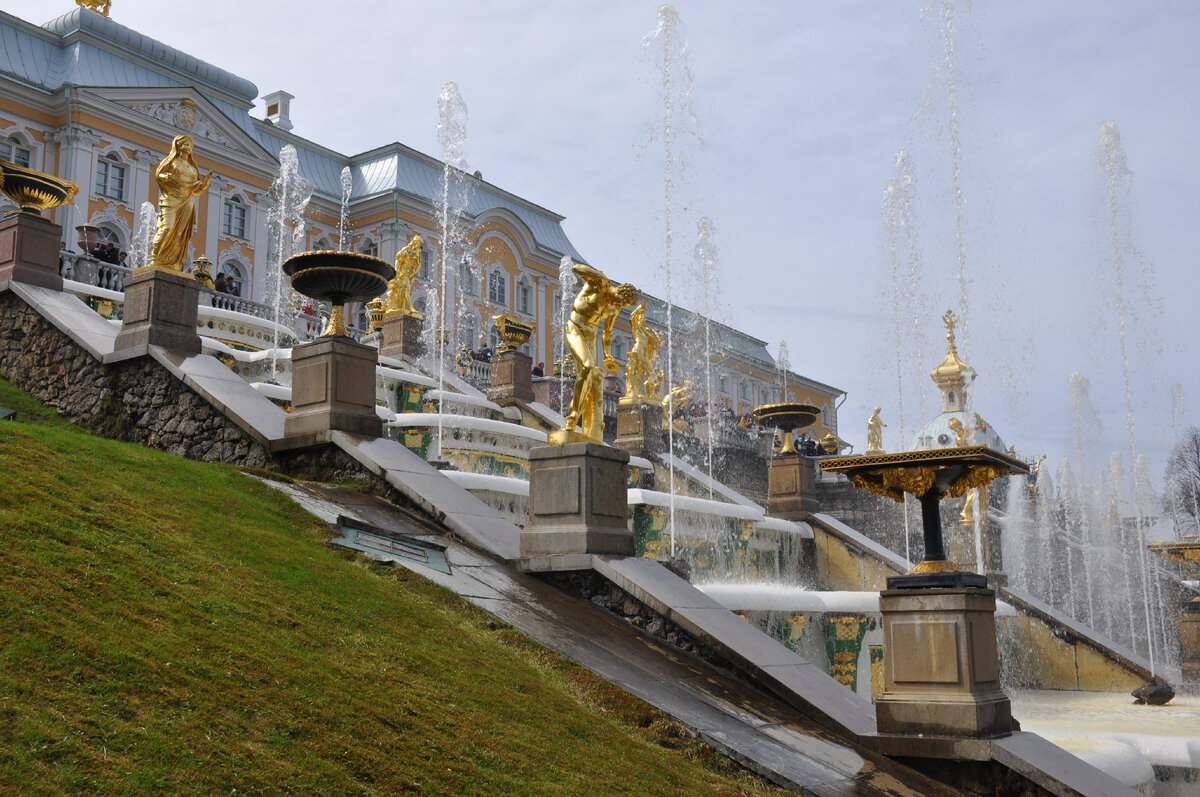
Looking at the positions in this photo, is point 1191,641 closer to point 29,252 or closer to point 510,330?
point 510,330

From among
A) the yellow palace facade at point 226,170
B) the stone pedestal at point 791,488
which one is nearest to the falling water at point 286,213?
the yellow palace facade at point 226,170

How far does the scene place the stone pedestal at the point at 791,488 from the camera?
21.4m

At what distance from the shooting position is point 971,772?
7.65 m

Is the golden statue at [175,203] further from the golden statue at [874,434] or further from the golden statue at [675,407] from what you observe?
the golden statue at [874,434]

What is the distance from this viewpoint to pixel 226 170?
46.9 meters

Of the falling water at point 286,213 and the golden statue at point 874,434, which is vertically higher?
the falling water at point 286,213

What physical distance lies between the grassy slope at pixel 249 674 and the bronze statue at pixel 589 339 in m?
3.10

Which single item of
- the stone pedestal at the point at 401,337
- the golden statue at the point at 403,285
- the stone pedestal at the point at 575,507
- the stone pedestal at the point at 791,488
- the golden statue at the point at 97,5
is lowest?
the stone pedestal at the point at 575,507

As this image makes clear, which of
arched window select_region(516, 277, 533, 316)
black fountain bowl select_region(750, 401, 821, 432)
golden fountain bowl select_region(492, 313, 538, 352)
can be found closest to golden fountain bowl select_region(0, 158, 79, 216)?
golden fountain bowl select_region(492, 313, 538, 352)

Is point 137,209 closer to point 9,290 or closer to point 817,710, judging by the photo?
point 9,290

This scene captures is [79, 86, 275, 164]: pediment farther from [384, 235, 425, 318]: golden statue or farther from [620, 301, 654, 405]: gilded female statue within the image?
[620, 301, 654, 405]: gilded female statue

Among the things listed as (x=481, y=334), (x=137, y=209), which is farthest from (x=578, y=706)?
(x=481, y=334)

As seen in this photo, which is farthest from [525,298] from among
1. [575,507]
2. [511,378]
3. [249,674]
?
[249,674]

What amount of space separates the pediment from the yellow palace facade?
56 mm
